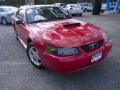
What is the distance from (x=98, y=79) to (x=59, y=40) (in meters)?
1.17

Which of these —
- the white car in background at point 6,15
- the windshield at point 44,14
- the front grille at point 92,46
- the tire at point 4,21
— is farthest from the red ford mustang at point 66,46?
A: the tire at point 4,21

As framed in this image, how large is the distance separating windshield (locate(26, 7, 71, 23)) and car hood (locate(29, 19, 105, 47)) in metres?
0.46

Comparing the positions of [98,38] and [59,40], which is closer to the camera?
[59,40]

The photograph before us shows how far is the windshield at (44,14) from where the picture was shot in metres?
5.28

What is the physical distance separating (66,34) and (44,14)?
1.66m

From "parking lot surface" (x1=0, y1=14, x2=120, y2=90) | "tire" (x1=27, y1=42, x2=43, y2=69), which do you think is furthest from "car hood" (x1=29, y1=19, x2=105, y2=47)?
"parking lot surface" (x1=0, y1=14, x2=120, y2=90)

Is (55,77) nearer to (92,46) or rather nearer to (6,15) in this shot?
(92,46)

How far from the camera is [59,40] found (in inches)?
150

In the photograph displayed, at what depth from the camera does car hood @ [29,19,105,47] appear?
3.78 meters

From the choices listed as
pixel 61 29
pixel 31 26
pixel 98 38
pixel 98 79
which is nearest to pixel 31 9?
pixel 31 26

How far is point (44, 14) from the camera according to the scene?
17.9 feet

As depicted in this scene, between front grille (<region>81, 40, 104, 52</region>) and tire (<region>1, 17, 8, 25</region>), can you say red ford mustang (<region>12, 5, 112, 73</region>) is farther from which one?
tire (<region>1, 17, 8, 25</region>)

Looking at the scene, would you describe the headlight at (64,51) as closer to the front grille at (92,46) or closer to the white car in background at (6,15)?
the front grille at (92,46)

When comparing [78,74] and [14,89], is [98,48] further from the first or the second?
[14,89]
